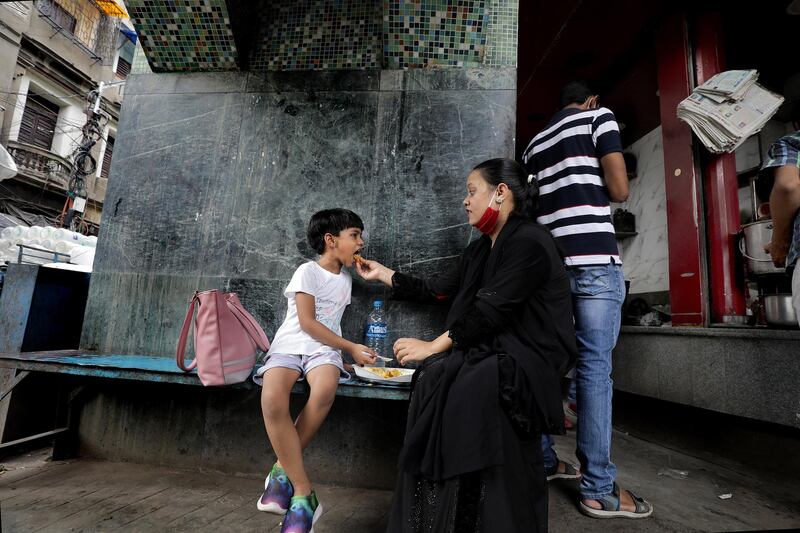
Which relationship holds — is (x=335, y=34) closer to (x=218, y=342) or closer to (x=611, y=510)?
(x=218, y=342)

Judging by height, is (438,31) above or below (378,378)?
above

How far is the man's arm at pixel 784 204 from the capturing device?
6.09ft

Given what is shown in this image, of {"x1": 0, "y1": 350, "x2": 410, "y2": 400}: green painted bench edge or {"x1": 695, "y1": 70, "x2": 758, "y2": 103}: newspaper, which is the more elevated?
{"x1": 695, "y1": 70, "x2": 758, "y2": 103}: newspaper

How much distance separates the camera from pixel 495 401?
1365mm

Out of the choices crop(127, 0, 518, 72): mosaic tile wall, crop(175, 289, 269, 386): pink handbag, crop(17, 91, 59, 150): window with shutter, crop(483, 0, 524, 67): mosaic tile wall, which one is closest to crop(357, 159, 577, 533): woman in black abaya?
crop(175, 289, 269, 386): pink handbag

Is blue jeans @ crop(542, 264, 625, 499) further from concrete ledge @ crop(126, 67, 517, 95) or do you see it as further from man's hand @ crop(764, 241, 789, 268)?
concrete ledge @ crop(126, 67, 517, 95)

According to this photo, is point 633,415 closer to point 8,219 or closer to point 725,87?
point 725,87

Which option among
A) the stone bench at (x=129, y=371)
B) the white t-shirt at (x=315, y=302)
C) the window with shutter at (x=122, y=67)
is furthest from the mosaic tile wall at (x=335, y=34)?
the window with shutter at (x=122, y=67)

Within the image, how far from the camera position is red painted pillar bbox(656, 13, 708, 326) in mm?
3771

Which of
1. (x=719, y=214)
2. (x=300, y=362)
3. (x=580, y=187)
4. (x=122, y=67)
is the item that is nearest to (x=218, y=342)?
(x=300, y=362)

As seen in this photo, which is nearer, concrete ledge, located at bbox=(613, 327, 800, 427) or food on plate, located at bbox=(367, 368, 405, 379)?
food on plate, located at bbox=(367, 368, 405, 379)

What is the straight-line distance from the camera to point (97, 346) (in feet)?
9.38

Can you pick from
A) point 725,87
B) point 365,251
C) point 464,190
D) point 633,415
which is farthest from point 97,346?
point 725,87

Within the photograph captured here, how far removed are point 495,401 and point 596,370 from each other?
3.17ft
